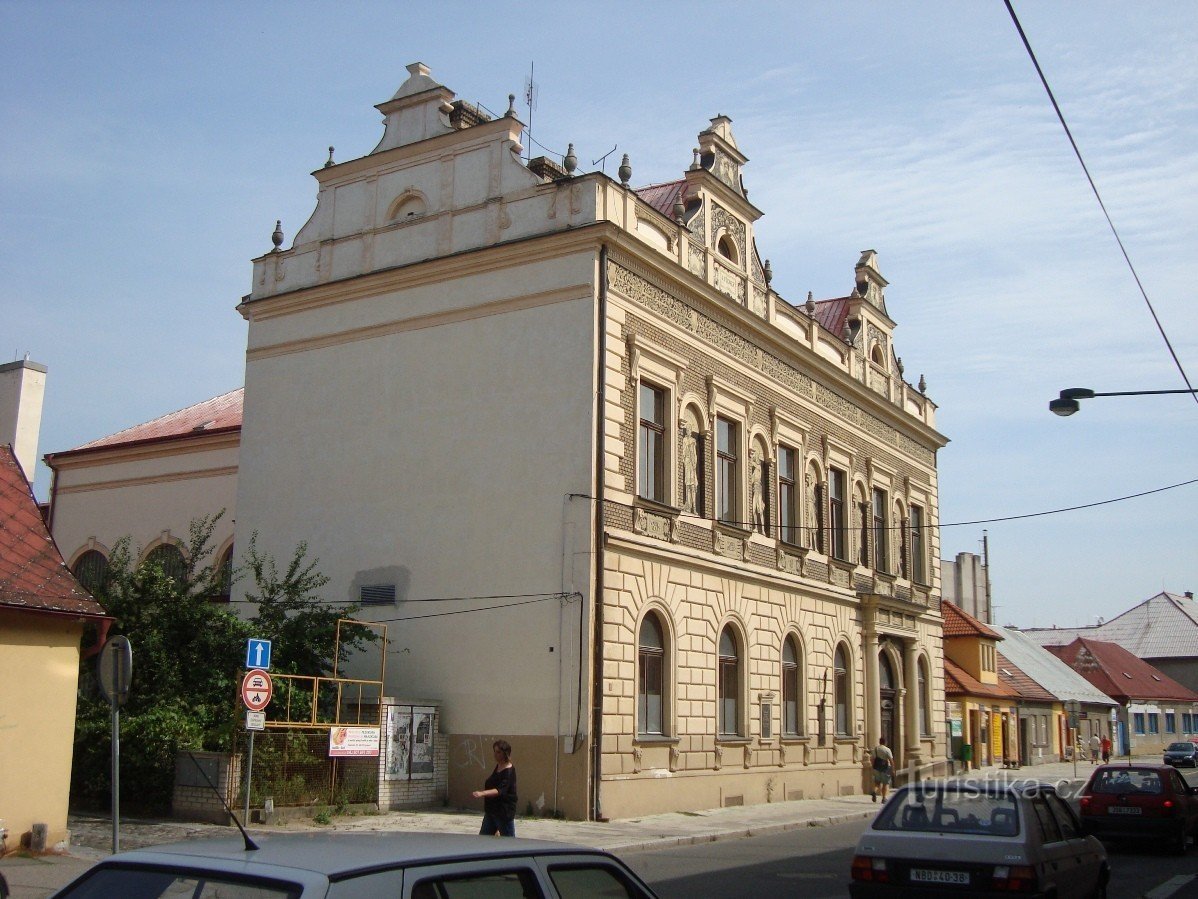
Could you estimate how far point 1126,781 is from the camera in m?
19.7

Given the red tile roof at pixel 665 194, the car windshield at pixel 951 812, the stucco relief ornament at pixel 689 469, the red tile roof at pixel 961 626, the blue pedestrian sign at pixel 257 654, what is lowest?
the car windshield at pixel 951 812

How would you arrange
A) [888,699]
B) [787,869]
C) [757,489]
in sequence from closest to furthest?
1. [787,869]
2. [757,489]
3. [888,699]

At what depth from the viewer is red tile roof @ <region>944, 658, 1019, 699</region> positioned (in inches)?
1939

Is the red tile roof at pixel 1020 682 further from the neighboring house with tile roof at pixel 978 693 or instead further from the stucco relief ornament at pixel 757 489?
the stucco relief ornament at pixel 757 489

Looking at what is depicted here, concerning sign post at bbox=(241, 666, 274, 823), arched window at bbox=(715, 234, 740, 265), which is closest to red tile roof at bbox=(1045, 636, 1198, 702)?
arched window at bbox=(715, 234, 740, 265)

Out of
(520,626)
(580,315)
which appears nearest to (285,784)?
(520,626)

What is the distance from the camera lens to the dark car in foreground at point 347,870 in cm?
446

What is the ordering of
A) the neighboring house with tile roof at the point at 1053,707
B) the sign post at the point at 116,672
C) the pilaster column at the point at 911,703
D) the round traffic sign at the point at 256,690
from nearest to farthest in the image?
1. the sign post at the point at 116,672
2. the round traffic sign at the point at 256,690
3. the pilaster column at the point at 911,703
4. the neighboring house with tile roof at the point at 1053,707

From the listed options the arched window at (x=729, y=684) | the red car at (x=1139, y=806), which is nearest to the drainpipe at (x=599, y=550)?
the arched window at (x=729, y=684)

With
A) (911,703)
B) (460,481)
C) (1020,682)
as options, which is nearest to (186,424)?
(460,481)

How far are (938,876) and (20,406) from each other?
22165 mm

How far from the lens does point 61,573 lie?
1628 centimetres

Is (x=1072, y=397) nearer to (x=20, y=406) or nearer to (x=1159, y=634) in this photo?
(x=20, y=406)

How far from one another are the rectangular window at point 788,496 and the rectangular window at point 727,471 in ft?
8.24
